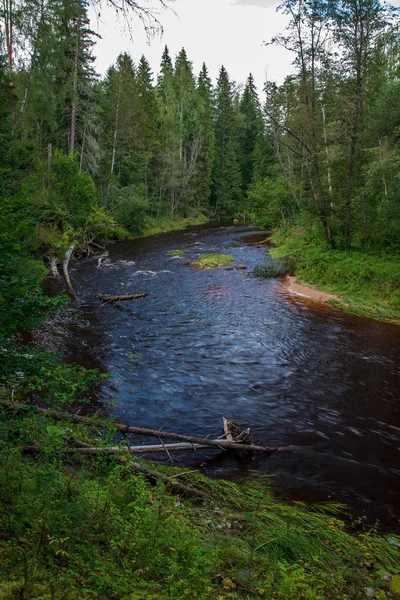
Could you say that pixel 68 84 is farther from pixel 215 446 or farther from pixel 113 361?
pixel 215 446

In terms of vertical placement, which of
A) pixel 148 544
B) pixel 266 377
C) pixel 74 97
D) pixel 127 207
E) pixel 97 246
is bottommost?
pixel 266 377

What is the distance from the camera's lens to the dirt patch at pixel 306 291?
15.2 metres

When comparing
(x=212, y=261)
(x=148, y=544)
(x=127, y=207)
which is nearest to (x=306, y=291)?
(x=212, y=261)

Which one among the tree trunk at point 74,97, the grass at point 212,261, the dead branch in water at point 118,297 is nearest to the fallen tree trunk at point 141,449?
the dead branch in water at point 118,297

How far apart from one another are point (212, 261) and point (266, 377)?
44.2ft

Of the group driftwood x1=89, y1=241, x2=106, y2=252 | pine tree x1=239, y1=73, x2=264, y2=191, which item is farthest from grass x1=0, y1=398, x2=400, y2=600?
pine tree x1=239, y1=73, x2=264, y2=191

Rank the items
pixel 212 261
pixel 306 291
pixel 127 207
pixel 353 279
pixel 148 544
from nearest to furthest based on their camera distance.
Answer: pixel 148 544 < pixel 353 279 < pixel 306 291 < pixel 212 261 < pixel 127 207

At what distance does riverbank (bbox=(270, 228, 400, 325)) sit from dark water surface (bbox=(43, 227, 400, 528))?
846 millimetres

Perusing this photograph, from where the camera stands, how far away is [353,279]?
15500mm

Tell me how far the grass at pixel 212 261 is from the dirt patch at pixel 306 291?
14.9ft

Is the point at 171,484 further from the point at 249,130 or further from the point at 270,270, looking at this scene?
the point at 249,130

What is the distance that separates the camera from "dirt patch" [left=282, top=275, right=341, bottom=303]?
15250mm

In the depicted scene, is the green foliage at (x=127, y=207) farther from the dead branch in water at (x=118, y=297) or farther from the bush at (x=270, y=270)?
the dead branch in water at (x=118, y=297)

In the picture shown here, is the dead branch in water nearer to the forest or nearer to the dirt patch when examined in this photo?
the forest
